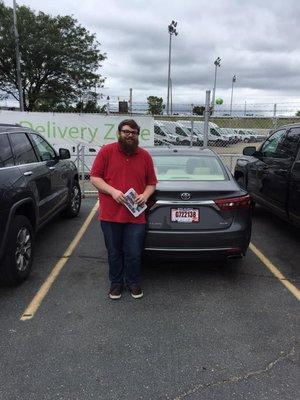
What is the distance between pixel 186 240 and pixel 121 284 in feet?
2.64

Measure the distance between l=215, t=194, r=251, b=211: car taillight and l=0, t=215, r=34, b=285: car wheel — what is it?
82.1 inches

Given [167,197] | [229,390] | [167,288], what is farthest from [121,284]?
[229,390]

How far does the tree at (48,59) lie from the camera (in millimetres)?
29594

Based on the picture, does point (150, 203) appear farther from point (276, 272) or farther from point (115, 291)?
point (276, 272)

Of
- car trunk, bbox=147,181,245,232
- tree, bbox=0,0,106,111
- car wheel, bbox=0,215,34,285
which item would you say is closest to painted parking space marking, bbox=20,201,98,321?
car wheel, bbox=0,215,34,285

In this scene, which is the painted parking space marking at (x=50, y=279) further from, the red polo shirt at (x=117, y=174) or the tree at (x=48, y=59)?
the tree at (x=48, y=59)

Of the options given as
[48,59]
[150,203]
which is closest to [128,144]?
Result: [150,203]

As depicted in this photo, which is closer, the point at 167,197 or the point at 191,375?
the point at 191,375

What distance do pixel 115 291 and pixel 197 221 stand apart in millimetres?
1101

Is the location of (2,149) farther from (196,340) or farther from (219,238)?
(196,340)

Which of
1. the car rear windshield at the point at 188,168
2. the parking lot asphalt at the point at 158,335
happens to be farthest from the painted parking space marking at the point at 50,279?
the car rear windshield at the point at 188,168

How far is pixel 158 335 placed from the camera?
3.64 metres

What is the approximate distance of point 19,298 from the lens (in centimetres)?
438

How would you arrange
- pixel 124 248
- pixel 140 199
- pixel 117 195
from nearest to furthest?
pixel 117 195 → pixel 140 199 → pixel 124 248
